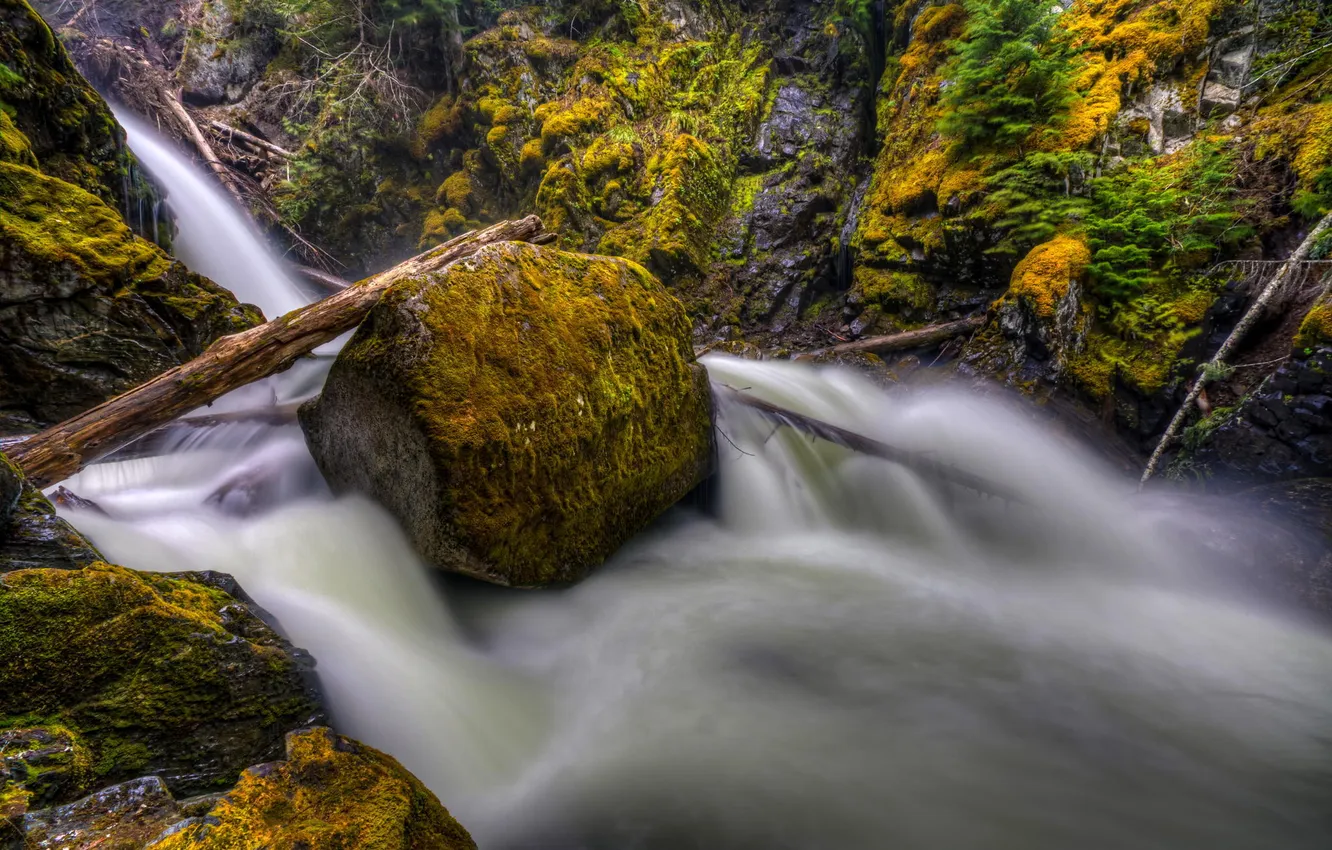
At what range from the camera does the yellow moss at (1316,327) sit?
3.45 m

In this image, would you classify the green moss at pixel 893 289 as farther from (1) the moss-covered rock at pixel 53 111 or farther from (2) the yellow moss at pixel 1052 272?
(1) the moss-covered rock at pixel 53 111

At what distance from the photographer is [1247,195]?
4.41 m

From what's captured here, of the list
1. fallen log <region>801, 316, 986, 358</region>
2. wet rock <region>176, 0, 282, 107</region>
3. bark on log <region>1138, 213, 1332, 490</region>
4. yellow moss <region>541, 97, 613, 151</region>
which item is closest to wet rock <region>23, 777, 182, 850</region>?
bark on log <region>1138, 213, 1332, 490</region>

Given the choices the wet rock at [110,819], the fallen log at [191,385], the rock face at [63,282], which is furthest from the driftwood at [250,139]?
the wet rock at [110,819]

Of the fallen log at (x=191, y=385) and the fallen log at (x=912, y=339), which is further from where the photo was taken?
the fallen log at (x=912, y=339)

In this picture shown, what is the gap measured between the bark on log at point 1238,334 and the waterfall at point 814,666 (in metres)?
0.53

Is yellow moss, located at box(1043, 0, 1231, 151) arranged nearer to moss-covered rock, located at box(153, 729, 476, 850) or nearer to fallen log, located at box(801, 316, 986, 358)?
fallen log, located at box(801, 316, 986, 358)

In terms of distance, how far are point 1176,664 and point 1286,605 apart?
1145 millimetres

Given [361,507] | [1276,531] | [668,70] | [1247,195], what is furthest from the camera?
[668,70]

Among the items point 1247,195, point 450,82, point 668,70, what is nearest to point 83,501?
point 1247,195

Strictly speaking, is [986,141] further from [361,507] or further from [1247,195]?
[361,507]

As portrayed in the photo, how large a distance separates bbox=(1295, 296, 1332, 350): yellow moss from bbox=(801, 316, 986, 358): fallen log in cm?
249

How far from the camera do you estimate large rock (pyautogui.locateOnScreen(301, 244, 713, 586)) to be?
2.71m

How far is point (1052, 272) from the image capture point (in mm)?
5027
